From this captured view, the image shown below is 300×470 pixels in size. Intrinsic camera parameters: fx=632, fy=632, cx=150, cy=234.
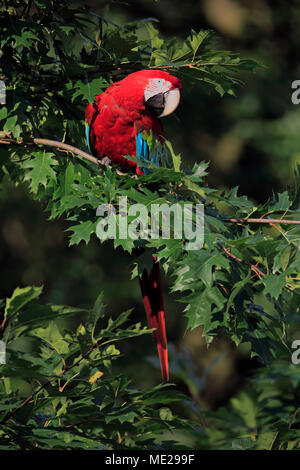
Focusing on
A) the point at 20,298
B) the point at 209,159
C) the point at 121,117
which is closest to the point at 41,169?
the point at 121,117

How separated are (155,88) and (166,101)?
65 millimetres

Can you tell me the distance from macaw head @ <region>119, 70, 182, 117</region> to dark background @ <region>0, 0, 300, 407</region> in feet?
11.4

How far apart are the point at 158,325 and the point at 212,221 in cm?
66

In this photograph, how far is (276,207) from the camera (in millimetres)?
1756

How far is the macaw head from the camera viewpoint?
2.24 meters

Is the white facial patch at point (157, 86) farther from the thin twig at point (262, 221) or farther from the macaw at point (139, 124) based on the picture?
the thin twig at point (262, 221)

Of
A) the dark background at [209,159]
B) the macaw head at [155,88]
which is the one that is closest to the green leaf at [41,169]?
the macaw head at [155,88]

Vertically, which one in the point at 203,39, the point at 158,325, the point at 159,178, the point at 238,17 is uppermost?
the point at 238,17

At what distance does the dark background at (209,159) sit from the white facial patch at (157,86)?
3.55 meters

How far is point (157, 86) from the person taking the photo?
229cm

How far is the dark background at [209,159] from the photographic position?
6.04m
